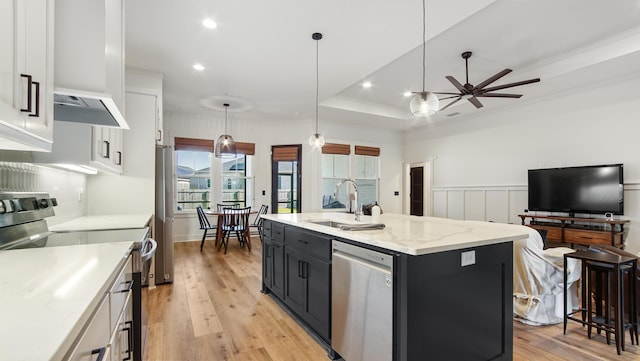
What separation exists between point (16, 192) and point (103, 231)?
1.72 feet

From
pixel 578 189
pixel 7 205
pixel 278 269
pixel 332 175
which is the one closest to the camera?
pixel 7 205

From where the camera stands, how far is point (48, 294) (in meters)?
0.81

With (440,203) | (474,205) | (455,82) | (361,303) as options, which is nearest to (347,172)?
(440,203)

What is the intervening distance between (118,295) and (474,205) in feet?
22.5

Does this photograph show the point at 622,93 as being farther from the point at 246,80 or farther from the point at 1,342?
the point at 1,342

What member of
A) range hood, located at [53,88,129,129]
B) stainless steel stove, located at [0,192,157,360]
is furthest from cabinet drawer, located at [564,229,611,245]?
range hood, located at [53,88,129,129]

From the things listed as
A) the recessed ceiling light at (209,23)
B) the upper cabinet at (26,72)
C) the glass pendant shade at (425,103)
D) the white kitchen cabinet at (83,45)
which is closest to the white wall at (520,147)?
the glass pendant shade at (425,103)

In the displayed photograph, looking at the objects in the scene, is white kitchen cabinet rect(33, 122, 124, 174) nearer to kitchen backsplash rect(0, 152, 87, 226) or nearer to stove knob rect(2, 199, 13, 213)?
kitchen backsplash rect(0, 152, 87, 226)

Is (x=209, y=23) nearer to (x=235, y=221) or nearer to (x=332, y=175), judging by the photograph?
(x=235, y=221)

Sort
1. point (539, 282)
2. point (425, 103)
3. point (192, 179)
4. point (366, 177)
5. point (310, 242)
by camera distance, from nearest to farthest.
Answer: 1. point (310, 242)
2. point (539, 282)
3. point (425, 103)
4. point (192, 179)
5. point (366, 177)

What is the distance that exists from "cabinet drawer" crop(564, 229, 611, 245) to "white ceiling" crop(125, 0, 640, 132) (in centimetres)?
230

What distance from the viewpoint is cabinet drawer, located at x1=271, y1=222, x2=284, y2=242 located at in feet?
9.54

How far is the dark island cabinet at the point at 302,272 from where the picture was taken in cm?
221

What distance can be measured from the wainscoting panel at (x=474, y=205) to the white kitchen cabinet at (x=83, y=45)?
681 cm
